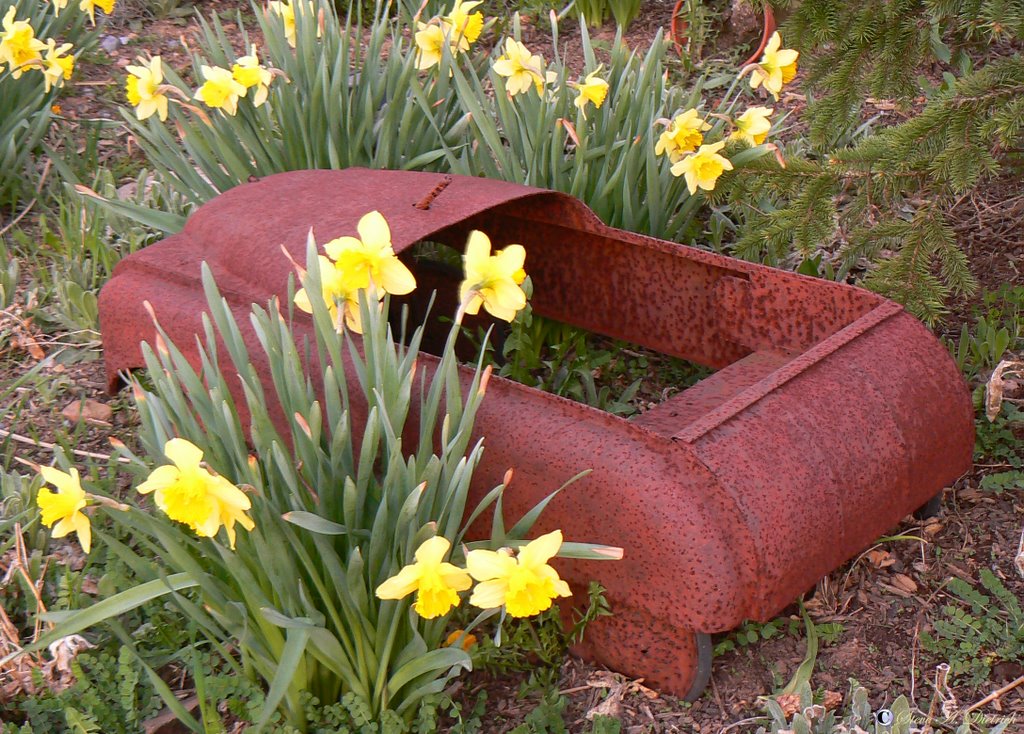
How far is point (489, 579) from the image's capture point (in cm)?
148

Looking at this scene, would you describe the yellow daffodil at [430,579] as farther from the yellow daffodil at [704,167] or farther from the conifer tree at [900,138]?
the yellow daffodil at [704,167]

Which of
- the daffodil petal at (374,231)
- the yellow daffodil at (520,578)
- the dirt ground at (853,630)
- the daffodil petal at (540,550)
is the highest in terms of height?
the daffodil petal at (374,231)

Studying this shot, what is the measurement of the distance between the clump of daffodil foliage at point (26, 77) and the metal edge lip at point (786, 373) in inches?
83.1

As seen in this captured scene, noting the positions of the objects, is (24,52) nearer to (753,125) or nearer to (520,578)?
(753,125)

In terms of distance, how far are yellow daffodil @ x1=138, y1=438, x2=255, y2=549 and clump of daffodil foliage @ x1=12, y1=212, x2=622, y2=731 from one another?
6 centimetres

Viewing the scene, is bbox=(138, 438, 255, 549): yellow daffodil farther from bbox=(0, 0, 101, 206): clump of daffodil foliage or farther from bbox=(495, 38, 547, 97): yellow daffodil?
bbox=(0, 0, 101, 206): clump of daffodil foliage

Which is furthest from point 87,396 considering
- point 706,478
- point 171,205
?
point 706,478

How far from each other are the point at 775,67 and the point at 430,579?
161 cm

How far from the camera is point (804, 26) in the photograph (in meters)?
2.21

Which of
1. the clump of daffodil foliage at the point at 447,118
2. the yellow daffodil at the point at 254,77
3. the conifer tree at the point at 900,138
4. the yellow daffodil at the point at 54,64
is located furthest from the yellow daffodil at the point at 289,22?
the conifer tree at the point at 900,138

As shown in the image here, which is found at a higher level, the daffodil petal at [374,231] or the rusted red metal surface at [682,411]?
the daffodil petal at [374,231]

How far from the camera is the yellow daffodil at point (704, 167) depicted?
232cm

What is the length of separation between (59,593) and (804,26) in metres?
1.72

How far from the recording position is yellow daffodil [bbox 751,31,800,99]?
2.55 m
